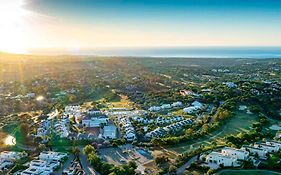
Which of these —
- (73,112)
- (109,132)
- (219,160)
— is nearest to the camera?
(219,160)

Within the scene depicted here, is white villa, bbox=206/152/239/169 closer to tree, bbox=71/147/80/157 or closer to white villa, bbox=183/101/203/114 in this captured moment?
tree, bbox=71/147/80/157

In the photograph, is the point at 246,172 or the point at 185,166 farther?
the point at 185,166

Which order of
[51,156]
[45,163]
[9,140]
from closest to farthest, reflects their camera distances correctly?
1. [45,163]
2. [51,156]
3. [9,140]

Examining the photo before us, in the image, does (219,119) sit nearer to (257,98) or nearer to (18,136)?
(257,98)

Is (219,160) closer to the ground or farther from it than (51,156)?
farther from it

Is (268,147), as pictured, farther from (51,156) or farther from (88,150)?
(51,156)

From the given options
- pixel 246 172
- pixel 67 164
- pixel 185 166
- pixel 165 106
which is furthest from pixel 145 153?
pixel 165 106

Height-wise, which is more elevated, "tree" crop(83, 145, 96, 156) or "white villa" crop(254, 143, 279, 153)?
"white villa" crop(254, 143, 279, 153)

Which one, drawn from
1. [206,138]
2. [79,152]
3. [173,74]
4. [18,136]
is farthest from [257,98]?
[173,74]

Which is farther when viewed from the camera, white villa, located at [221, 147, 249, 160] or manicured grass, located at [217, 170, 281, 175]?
white villa, located at [221, 147, 249, 160]

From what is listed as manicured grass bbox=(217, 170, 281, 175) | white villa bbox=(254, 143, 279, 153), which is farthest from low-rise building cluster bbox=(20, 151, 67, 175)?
white villa bbox=(254, 143, 279, 153)
